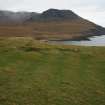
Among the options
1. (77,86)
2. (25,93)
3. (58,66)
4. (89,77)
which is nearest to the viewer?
(25,93)

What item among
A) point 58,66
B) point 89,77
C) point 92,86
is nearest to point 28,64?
point 58,66

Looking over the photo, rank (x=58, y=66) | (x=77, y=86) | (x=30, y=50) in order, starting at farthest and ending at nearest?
(x=30, y=50) < (x=58, y=66) < (x=77, y=86)

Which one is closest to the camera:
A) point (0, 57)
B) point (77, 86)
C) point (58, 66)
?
point (77, 86)

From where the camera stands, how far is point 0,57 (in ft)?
128

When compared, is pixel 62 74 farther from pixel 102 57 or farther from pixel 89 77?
pixel 102 57

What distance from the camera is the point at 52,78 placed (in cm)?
2717

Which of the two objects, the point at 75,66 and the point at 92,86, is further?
the point at 75,66

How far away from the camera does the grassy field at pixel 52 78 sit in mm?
20875

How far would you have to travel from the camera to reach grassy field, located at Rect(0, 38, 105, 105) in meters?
20.9

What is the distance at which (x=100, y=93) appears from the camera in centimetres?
2255

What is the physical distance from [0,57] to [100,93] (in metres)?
19.9

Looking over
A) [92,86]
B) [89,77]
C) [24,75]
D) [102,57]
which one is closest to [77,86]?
→ [92,86]

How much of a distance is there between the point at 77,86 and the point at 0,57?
56.6 ft

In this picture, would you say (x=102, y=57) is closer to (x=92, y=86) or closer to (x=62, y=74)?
(x=62, y=74)
